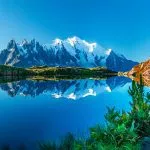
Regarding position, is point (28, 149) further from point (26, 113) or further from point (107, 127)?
point (26, 113)

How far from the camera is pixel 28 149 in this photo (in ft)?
83.7

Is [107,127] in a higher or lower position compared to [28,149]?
higher

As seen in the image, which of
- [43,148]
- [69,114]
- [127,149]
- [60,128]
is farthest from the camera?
[69,114]

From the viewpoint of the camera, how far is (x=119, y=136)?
12.6 meters

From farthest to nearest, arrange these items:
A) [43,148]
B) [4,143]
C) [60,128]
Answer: [60,128] < [4,143] < [43,148]

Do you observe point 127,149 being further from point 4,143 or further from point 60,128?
point 60,128

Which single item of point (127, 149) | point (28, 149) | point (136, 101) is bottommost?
point (28, 149)

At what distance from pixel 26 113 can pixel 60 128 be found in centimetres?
1433

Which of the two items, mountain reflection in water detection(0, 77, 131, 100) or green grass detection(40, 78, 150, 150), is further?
mountain reflection in water detection(0, 77, 131, 100)

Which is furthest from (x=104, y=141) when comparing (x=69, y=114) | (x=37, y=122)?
(x=69, y=114)

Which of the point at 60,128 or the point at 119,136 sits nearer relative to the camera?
the point at 119,136

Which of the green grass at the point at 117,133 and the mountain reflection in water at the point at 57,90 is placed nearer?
the green grass at the point at 117,133

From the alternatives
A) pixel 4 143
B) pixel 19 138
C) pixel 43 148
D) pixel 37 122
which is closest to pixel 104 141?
pixel 43 148

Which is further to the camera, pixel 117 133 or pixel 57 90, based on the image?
pixel 57 90
